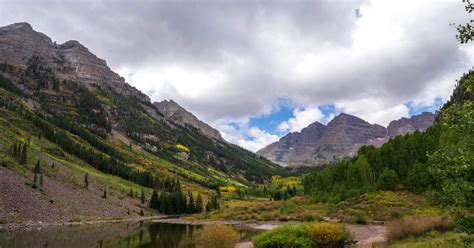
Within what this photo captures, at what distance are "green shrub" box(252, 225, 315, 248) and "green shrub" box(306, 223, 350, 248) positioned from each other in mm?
676

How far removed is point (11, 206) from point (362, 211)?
78.5 metres

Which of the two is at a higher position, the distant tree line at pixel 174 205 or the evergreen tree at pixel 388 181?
the evergreen tree at pixel 388 181

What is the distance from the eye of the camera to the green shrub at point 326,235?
103ft

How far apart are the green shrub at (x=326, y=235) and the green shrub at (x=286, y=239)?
0.68 m

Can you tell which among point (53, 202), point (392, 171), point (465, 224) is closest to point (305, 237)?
point (465, 224)

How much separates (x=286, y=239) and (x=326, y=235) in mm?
4410

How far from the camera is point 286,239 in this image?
2972cm

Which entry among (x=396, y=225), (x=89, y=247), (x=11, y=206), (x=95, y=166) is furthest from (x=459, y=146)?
(x=95, y=166)

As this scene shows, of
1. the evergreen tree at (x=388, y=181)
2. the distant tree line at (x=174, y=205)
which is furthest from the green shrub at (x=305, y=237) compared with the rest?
the distant tree line at (x=174, y=205)

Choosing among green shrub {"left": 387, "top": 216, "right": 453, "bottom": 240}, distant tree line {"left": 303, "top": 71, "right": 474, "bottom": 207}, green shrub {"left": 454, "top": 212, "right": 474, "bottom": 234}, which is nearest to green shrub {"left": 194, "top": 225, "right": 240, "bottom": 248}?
green shrub {"left": 387, "top": 216, "right": 453, "bottom": 240}

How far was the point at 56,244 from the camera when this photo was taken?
47.2 m

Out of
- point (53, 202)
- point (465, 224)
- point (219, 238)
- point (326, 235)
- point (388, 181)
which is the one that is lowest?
point (219, 238)

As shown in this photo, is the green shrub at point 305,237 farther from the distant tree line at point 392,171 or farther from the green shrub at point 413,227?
the distant tree line at point 392,171

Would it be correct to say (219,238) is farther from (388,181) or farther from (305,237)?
(388,181)
